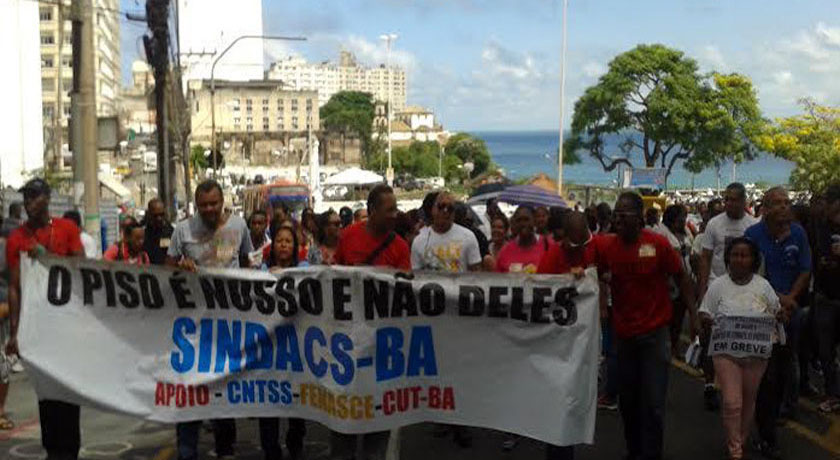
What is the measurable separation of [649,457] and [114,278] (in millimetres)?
3439

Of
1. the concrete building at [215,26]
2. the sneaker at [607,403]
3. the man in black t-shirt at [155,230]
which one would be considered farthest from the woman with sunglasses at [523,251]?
the concrete building at [215,26]

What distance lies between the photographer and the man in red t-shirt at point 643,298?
23.5ft

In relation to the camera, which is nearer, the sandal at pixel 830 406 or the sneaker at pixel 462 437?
the sneaker at pixel 462 437

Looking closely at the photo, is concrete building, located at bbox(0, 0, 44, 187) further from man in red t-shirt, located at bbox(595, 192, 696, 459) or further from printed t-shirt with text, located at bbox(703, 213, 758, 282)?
man in red t-shirt, located at bbox(595, 192, 696, 459)

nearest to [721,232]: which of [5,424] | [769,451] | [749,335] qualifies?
[769,451]

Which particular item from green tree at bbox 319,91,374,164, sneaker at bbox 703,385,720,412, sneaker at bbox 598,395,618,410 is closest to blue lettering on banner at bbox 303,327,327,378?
sneaker at bbox 598,395,618,410

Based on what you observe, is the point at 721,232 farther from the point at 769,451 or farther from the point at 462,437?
the point at 462,437

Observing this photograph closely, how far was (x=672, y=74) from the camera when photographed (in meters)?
52.0

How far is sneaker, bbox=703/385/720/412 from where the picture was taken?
30.9ft

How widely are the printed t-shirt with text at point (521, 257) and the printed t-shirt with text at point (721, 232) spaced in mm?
1812

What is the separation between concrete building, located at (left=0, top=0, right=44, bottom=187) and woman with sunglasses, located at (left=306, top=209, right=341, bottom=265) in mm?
46119

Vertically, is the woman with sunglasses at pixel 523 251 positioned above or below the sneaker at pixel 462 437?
above

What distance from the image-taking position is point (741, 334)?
24.0ft

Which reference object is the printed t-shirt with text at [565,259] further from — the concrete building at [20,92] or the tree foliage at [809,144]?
the concrete building at [20,92]
